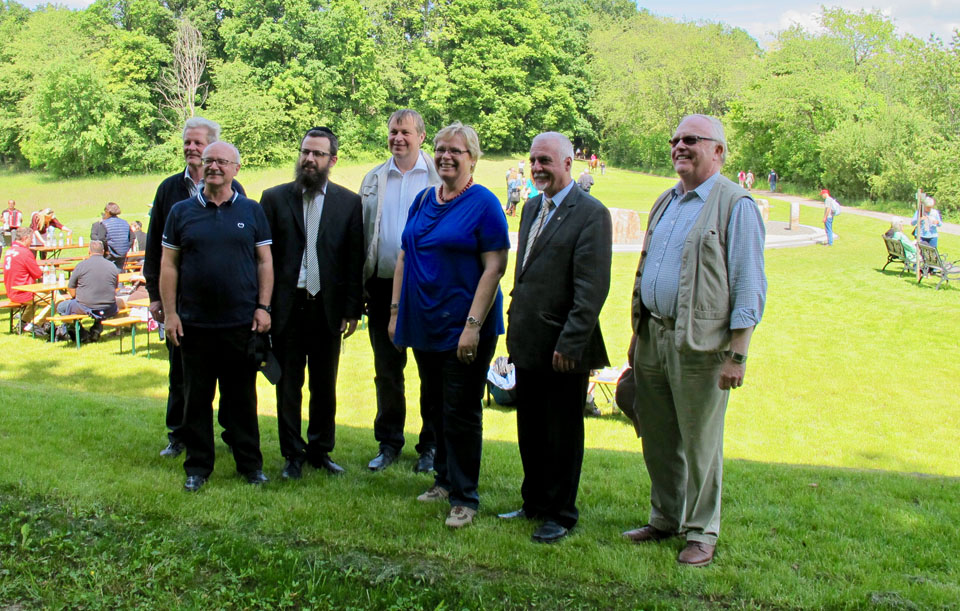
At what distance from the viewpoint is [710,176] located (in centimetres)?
367

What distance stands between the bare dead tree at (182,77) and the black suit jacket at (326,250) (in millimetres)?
51871

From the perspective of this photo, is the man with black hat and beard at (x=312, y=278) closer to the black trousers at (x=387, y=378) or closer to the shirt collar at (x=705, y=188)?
the black trousers at (x=387, y=378)

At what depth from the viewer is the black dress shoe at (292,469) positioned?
15.9 ft

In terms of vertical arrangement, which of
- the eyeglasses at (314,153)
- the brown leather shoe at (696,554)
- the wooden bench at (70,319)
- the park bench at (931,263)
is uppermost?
the eyeglasses at (314,153)

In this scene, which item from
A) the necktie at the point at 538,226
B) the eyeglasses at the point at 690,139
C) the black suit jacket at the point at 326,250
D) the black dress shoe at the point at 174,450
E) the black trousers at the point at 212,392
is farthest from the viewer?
the black dress shoe at the point at 174,450

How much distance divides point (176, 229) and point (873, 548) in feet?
13.4

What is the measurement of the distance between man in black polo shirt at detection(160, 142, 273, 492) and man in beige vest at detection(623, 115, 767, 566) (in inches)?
86.7

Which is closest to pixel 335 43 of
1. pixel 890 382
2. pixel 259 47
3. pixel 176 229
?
pixel 259 47

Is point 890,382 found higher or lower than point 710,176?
lower

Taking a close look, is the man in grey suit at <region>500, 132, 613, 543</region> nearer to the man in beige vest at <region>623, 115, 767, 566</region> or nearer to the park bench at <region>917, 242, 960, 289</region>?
the man in beige vest at <region>623, 115, 767, 566</region>

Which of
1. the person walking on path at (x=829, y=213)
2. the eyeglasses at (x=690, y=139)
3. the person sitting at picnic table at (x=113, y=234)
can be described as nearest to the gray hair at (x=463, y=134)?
the eyeglasses at (x=690, y=139)

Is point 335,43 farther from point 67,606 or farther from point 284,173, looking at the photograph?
point 67,606

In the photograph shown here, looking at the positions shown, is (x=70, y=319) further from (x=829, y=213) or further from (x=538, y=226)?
A: (x=829, y=213)

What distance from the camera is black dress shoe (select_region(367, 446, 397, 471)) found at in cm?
519
